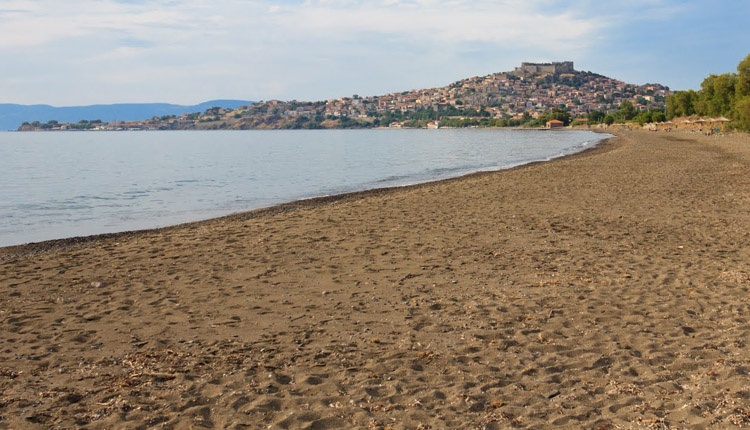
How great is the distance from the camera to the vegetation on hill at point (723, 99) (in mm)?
54156

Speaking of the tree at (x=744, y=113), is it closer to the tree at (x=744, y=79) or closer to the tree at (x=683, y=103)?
the tree at (x=744, y=79)

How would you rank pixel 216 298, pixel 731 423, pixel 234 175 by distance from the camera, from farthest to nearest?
1. pixel 234 175
2. pixel 216 298
3. pixel 731 423

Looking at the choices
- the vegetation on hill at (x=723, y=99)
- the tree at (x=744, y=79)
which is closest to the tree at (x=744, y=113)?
the vegetation on hill at (x=723, y=99)

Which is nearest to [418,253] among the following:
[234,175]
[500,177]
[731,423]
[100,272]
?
[100,272]

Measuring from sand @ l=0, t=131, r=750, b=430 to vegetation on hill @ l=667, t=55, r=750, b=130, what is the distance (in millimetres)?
50584

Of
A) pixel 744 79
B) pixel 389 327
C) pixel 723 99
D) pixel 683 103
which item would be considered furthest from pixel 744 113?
pixel 389 327

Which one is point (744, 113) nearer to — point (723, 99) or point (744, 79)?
point (744, 79)

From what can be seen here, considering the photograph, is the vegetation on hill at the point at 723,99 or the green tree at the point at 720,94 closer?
the vegetation on hill at the point at 723,99

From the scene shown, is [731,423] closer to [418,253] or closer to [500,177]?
[418,253]

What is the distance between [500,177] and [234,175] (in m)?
17.1

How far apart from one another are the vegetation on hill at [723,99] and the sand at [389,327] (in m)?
50.6

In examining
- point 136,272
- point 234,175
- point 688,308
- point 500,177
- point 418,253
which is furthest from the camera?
point 234,175

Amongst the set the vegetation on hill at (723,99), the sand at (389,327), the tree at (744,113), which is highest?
the vegetation on hill at (723,99)

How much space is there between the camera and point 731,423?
12.7ft
